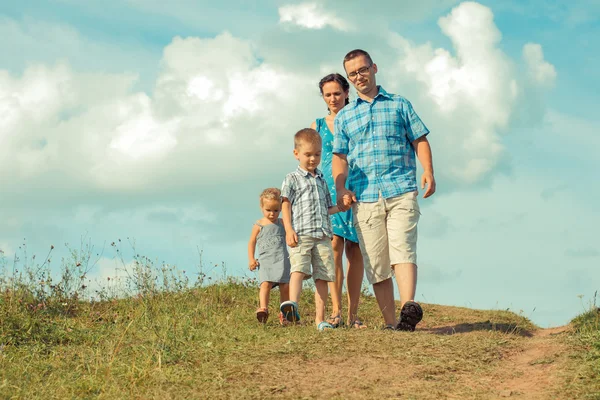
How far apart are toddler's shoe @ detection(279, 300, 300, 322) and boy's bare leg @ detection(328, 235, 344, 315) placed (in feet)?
1.58

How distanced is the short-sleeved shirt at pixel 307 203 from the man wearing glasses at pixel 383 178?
23 centimetres

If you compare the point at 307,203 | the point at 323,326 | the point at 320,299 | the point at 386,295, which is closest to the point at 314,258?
the point at 320,299

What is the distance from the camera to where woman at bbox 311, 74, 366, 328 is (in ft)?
24.3

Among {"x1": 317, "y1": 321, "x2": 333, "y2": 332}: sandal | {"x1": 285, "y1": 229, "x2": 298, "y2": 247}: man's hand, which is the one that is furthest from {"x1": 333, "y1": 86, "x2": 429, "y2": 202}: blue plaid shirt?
{"x1": 317, "y1": 321, "x2": 333, "y2": 332}: sandal

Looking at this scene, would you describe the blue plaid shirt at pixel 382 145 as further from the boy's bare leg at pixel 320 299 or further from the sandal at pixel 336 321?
the sandal at pixel 336 321

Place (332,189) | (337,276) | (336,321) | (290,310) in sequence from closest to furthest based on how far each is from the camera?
(290,310) → (336,321) → (332,189) → (337,276)

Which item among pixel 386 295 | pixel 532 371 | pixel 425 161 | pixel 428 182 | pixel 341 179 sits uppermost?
pixel 425 161

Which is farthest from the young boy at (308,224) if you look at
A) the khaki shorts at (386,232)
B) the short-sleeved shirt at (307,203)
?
the khaki shorts at (386,232)

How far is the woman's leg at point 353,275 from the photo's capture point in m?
7.45

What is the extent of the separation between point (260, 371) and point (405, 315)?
1906 mm

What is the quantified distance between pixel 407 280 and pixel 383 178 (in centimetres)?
104

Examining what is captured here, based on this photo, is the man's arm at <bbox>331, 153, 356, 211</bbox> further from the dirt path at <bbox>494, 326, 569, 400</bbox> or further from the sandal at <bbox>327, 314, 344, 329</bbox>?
the dirt path at <bbox>494, 326, 569, 400</bbox>

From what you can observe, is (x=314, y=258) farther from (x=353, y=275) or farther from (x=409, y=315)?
(x=409, y=315)

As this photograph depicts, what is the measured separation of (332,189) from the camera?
7.61 metres
